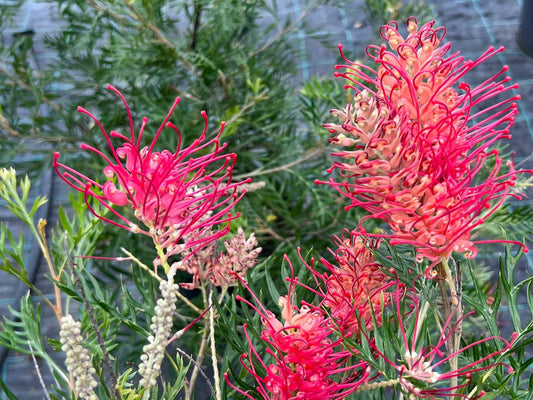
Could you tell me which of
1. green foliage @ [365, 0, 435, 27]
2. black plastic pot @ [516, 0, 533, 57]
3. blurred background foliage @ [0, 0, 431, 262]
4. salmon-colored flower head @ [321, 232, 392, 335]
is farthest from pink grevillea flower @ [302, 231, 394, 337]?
black plastic pot @ [516, 0, 533, 57]

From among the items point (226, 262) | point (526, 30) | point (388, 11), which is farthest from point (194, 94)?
point (526, 30)

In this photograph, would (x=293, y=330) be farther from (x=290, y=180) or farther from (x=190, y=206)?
(x=290, y=180)

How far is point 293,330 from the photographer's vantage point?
315mm

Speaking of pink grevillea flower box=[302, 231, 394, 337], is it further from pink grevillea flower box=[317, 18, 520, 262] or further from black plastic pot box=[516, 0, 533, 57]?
black plastic pot box=[516, 0, 533, 57]

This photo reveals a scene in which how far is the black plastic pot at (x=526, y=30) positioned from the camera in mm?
1606

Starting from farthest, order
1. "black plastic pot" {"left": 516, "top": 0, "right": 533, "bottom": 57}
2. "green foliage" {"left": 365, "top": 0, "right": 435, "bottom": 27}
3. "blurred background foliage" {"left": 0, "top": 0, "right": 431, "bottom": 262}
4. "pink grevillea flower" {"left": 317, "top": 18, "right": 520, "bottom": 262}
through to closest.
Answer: "black plastic pot" {"left": 516, "top": 0, "right": 533, "bottom": 57}
"green foliage" {"left": 365, "top": 0, "right": 435, "bottom": 27}
"blurred background foliage" {"left": 0, "top": 0, "right": 431, "bottom": 262}
"pink grevillea flower" {"left": 317, "top": 18, "right": 520, "bottom": 262}

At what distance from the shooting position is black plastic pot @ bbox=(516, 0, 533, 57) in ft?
5.27

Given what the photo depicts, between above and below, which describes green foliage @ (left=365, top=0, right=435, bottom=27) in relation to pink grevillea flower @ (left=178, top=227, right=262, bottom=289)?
above

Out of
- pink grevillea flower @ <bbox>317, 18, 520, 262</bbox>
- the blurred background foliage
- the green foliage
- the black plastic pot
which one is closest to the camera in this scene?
pink grevillea flower @ <bbox>317, 18, 520, 262</bbox>

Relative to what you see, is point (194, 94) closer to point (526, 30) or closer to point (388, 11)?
point (388, 11)

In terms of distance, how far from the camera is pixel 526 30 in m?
1.63

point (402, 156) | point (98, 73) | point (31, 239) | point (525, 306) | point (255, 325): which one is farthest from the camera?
point (31, 239)

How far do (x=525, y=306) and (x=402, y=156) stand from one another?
1.08 m

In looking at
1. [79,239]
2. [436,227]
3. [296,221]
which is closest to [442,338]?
[436,227]
